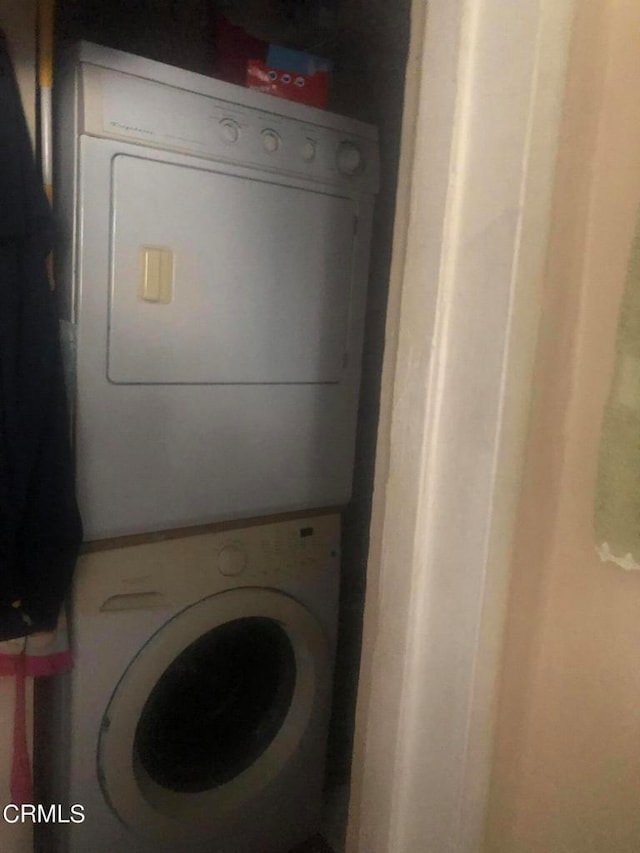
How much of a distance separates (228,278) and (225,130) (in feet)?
0.82

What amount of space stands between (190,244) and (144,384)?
0.84 feet

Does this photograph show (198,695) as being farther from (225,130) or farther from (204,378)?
(225,130)

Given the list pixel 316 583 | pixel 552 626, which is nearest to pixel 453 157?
pixel 552 626

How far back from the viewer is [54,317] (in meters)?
1.05

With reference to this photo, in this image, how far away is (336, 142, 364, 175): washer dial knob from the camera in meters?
1.31

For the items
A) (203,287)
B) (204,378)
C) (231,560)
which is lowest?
(231,560)

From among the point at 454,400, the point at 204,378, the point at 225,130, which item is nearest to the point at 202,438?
the point at 204,378

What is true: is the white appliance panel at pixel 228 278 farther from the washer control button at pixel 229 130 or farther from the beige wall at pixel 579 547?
the beige wall at pixel 579 547

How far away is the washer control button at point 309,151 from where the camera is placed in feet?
4.12

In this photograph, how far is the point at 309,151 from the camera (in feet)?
4.14

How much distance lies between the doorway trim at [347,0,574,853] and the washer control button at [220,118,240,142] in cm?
59

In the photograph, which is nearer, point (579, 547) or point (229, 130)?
point (579, 547)

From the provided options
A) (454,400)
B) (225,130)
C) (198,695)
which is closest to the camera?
(454,400)

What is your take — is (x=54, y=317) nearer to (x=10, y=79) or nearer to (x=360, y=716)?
(x=10, y=79)
